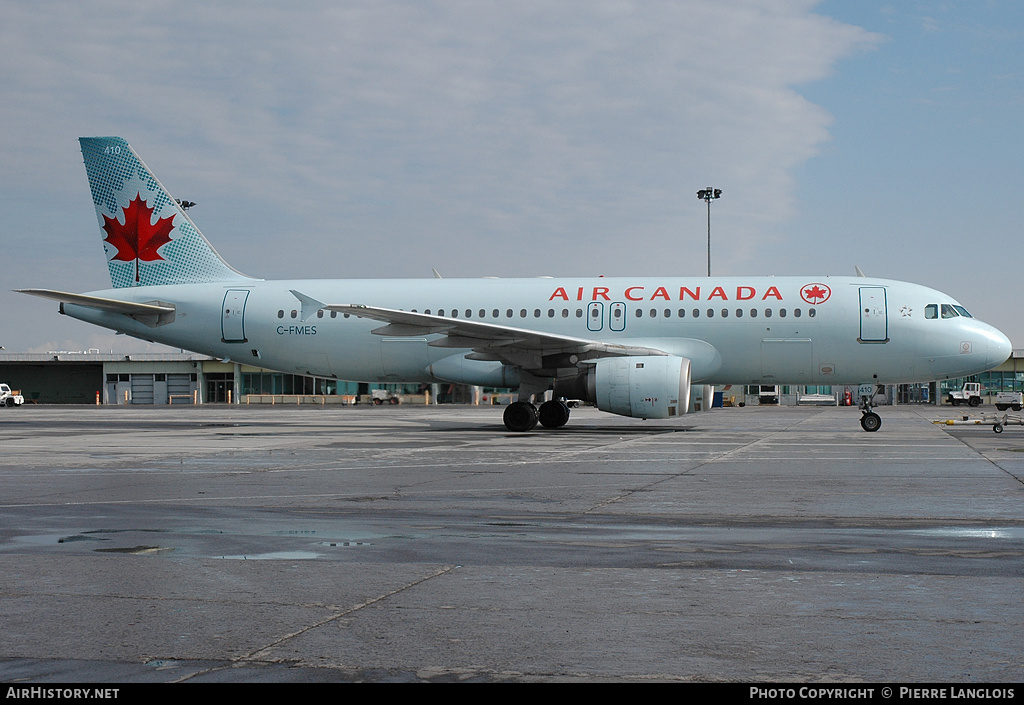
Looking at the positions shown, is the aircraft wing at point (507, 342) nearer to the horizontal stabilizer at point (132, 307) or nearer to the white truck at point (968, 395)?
the horizontal stabilizer at point (132, 307)

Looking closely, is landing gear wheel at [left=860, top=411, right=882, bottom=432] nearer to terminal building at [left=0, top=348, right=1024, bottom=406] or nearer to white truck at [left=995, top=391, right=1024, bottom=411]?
white truck at [left=995, top=391, right=1024, bottom=411]

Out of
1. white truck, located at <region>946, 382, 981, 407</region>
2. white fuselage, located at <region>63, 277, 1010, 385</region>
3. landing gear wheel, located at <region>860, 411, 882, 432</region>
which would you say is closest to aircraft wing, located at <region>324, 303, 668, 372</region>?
white fuselage, located at <region>63, 277, 1010, 385</region>

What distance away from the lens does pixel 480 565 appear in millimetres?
6285

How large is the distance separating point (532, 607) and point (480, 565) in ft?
4.17

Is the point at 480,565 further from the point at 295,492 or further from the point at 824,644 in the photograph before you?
the point at 295,492

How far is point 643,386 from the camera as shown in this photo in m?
21.9

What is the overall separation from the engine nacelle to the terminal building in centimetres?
4319

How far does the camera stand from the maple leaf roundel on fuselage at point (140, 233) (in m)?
28.5

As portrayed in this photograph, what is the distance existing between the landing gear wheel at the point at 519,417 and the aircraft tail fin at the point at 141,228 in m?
9.79

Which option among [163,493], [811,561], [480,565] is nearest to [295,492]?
[163,493]

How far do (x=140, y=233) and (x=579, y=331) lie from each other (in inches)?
540

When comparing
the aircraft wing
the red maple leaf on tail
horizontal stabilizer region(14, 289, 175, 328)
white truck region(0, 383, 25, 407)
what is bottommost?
white truck region(0, 383, 25, 407)

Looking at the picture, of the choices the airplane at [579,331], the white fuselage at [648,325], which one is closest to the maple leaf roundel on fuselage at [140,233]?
the airplane at [579,331]

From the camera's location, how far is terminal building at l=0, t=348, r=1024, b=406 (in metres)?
69.9
